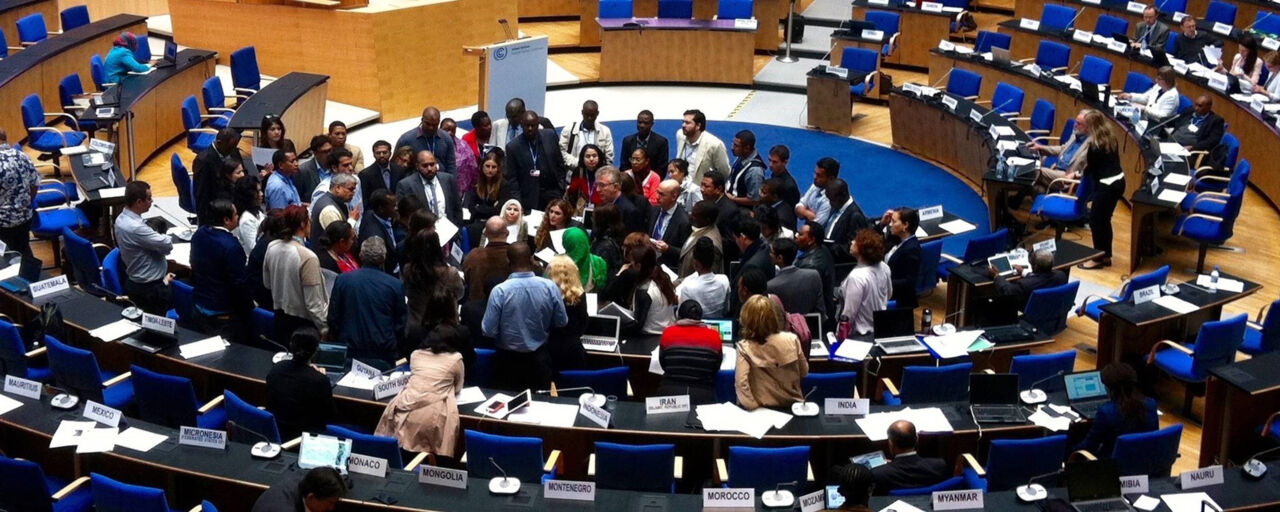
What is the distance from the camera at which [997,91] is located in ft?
46.3

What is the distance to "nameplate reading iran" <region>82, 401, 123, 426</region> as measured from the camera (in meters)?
6.35

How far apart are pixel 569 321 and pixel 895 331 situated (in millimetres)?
2120

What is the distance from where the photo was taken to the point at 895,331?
7.81m

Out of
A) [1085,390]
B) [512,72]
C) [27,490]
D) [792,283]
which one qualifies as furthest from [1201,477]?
[512,72]

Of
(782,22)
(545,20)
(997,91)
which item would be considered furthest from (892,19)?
(545,20)

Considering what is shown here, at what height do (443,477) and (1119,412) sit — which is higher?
(1119,412)

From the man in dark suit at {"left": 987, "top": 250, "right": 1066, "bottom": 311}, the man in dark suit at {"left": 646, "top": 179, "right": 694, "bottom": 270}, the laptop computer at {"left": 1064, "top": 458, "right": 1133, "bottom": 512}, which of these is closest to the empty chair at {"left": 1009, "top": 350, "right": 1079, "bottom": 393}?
the man in dark suit at {"left": 987, "top": 250, "right": 1066, "bottom": 311}

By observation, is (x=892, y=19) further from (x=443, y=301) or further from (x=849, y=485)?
(x=849, y=485)

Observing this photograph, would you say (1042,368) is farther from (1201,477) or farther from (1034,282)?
(1201,477)

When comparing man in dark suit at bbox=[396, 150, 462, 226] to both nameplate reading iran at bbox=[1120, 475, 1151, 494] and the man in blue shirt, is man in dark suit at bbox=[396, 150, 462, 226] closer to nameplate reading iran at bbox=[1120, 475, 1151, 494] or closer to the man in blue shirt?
the man in blue shirt

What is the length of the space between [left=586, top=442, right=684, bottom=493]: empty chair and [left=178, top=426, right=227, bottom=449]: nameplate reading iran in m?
1.88

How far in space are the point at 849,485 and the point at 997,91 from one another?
985 cm

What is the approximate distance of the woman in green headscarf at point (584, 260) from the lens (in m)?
8.06

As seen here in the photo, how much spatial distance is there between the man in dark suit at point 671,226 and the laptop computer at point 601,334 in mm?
1417
